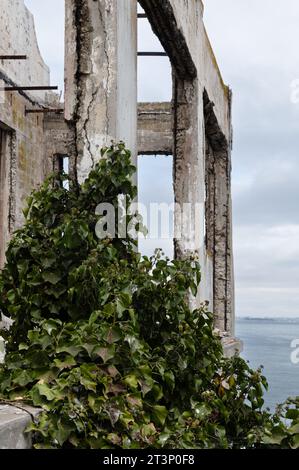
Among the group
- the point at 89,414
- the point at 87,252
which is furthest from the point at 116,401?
the point at 87,252

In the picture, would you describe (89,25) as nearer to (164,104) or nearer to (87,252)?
(87,252)

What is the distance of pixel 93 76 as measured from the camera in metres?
4.66

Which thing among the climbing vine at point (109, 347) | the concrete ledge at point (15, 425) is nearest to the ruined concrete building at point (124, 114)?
the climbing vine at point (109, 347)

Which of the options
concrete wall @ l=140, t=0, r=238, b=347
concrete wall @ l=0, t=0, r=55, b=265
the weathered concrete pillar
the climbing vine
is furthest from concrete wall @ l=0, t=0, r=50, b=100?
the climbing vine

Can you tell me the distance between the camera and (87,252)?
4.35 m

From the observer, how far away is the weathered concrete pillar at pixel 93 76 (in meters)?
4.62

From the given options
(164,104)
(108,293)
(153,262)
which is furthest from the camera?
(164,104)

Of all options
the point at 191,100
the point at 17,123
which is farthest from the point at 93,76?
the point at 17,123

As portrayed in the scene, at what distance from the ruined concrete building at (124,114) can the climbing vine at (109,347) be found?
388 millimetres

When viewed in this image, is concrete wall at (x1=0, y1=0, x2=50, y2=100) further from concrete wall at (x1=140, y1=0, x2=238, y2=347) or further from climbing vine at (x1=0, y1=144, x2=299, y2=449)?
climbing vine at (x1=0, y1=144, x2=299, y2=449)

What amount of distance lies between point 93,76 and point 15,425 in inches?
88.9

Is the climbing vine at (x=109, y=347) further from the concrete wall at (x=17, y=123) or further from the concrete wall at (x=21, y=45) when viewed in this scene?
the concrete wall at (x=21, y=45)

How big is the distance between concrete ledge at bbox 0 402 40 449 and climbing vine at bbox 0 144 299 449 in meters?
0.05
